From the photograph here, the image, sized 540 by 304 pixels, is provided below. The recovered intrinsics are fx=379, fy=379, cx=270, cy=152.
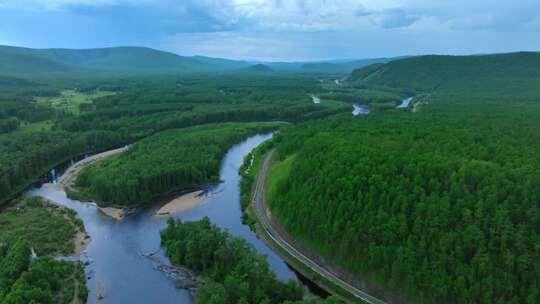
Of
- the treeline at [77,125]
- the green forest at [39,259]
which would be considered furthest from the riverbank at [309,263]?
the treeline at [77,125]

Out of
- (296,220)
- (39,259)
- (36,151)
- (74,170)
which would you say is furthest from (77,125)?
(296,220)

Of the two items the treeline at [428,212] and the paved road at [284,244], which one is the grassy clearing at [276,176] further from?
the paved road at [284,244]

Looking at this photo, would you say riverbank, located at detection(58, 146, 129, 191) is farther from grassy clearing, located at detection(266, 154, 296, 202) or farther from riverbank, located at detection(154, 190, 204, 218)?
grassy clearing, located at detection(266, 154, 296, 202)

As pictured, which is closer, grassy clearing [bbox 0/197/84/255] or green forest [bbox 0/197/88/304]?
green forest [bbox 0/197/88/304]

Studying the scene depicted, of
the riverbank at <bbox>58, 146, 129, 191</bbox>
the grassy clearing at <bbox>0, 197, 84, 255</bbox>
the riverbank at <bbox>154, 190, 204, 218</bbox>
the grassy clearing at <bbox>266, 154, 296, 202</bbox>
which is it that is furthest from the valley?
the riverbank at <bbox>58, 146, 129, 191</bbox>

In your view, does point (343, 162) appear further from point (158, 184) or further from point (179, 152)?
point (179, 152)

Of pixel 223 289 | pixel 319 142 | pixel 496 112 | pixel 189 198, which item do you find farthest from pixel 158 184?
pixel 496 112

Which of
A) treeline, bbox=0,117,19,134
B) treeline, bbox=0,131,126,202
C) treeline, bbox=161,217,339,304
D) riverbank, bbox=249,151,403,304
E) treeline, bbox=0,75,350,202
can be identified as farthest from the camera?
treeline, bbox=0,117,19,134
